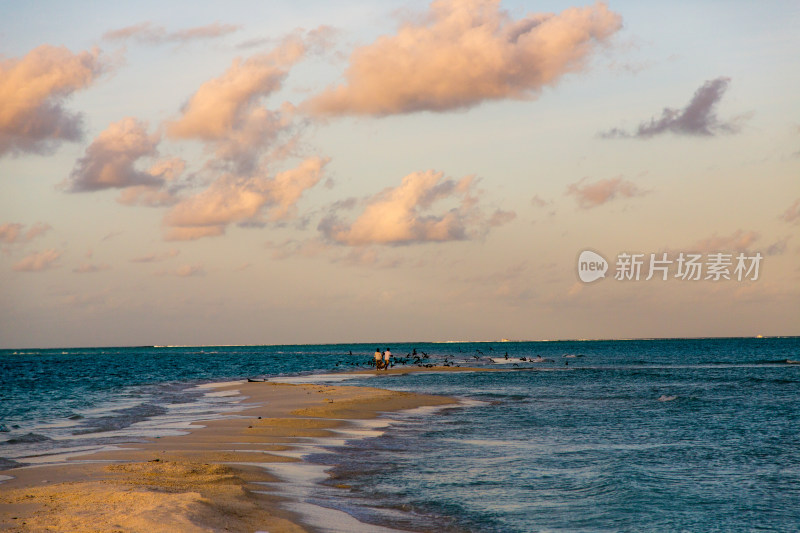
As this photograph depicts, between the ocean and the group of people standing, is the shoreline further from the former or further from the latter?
the group of people standing

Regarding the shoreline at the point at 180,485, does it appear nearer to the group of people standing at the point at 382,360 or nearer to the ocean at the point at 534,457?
the ocean at the point at 534,457

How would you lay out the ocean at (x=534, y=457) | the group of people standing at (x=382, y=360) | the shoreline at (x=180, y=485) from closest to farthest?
the shoreline at (x=180, y=485) < the ocean at (x=534, y=457) < the group of people standing at (x=382, y=360)

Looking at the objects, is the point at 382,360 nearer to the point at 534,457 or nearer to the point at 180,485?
the point at 534,457

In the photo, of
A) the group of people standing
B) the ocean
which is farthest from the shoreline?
the group of people standing

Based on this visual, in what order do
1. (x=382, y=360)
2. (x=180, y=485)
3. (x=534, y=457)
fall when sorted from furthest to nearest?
(x=382, y=360) < (x=534, y=457) < (x=180, y=485)

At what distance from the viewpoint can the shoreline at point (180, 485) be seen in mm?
11195

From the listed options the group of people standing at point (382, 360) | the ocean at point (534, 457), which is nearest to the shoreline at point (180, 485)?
the ocean at point (534, 457)

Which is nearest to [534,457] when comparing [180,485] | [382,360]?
[180,485]

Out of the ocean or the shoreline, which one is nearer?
the shoreline

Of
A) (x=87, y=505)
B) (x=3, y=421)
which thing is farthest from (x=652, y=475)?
(x=3, y=421)

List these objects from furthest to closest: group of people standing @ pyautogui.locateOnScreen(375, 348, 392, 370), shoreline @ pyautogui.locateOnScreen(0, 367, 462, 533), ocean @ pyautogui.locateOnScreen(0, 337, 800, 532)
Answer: group of people standing @ pyautogui.locateOnScreen(375, 348, 392, 370), ocean @ pyautogui.locateOnScreen(0, 337, 800, 532), shoreline @ pyautogui.locateOnScreen(0, 367, 462, 533)

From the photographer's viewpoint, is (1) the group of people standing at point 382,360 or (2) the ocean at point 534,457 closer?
(2) the ocean at point 534,457

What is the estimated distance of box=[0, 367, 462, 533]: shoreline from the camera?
11.2 meters

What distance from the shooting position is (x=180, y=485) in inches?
570
